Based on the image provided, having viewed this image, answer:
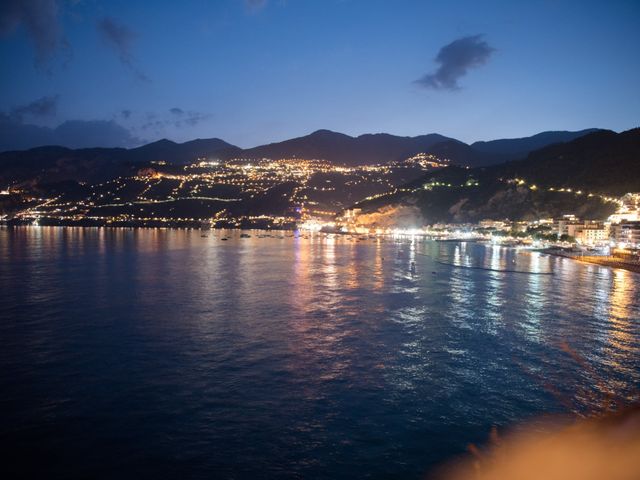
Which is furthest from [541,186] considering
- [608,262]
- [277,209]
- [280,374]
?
[280,374]

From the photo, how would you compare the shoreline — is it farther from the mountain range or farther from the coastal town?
the mountain range

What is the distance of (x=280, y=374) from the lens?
41.5 ft

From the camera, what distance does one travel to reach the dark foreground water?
8.63 meters

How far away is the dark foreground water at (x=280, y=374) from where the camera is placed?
8.63m

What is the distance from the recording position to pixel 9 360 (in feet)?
43.9

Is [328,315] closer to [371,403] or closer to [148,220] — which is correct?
[371,403]

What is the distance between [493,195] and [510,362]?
11936 cm

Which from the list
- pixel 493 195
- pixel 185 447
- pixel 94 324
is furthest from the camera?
pixel 493 195

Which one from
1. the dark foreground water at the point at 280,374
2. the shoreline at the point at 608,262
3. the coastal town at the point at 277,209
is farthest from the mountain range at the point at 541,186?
the dark foreground water at the point at 280,374

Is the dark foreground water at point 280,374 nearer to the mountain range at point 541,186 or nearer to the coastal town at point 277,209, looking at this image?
the coastal town at point 277,209

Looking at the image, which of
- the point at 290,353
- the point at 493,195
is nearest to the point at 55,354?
the point at 290,353

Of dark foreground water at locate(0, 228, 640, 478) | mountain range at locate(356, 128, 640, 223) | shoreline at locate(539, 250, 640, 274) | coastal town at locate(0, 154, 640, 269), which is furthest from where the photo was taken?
mountain range at locate(356, 128, 640, 223)

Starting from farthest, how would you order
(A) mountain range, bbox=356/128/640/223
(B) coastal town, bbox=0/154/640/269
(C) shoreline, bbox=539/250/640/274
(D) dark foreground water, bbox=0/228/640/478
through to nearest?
(A) mountain range, bbox=356/128/640/223
(B) coastal town, bbox=0/154/640/269
(C) shoreline, bbox=539/250/640/274
(D) dark foreground water, bbox=0/228/640/478

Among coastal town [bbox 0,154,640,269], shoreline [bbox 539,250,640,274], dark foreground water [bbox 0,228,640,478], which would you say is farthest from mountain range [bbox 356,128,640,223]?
dark foreground water [bbox 0,228,640,478]
